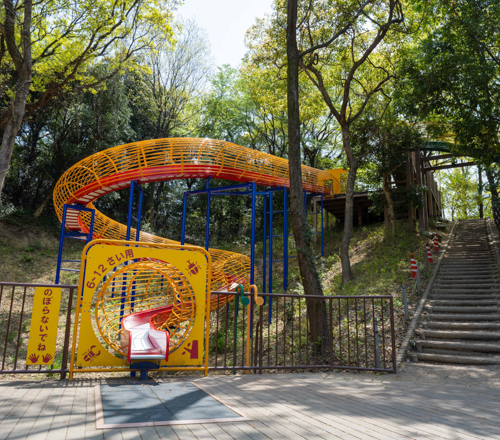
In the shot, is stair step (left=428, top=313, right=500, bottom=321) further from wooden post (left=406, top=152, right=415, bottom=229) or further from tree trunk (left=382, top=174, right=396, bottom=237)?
wooden post (left=406, top=152, right=415, bottom=229)

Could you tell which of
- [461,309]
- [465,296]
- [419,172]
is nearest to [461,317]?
[461,309]

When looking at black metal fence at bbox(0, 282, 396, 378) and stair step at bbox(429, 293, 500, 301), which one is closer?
black metal fence at bbox(0, 282, 396, 378)

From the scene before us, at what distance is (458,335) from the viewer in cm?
870

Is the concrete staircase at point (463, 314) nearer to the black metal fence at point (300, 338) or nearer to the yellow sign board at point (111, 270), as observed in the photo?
the black metal fence at point (300, 338)

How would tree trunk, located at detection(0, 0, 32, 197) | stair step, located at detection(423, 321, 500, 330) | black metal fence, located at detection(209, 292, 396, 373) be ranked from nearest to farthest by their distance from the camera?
1. black metal fence, located at detection(209, 292, 396, 373)
2. stair step, located at detection(423, 321, 500, 330)
3. tree trunk, located at detection(0, 0, 32, 197)

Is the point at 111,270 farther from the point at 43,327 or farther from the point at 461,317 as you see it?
the point at 461,317

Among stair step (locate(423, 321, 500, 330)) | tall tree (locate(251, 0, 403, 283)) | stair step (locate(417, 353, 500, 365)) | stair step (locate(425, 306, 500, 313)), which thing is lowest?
stair step (locate(417, 353, 500, 365))

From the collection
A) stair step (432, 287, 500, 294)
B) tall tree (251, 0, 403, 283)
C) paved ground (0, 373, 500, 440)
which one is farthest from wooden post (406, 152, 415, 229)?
paved ground (0, 373, 500, 440)

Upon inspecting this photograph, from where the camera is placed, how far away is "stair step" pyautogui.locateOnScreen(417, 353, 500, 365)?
24.7 feet

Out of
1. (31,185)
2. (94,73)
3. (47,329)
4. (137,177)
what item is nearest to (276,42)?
(137,177)

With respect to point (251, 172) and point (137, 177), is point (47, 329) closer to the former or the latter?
point (137, 177)

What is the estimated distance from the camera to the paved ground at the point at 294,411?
9.55 feet

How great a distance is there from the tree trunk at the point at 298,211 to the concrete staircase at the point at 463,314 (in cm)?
227

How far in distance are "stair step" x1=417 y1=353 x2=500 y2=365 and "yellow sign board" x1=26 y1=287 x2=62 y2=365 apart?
7.14 m
